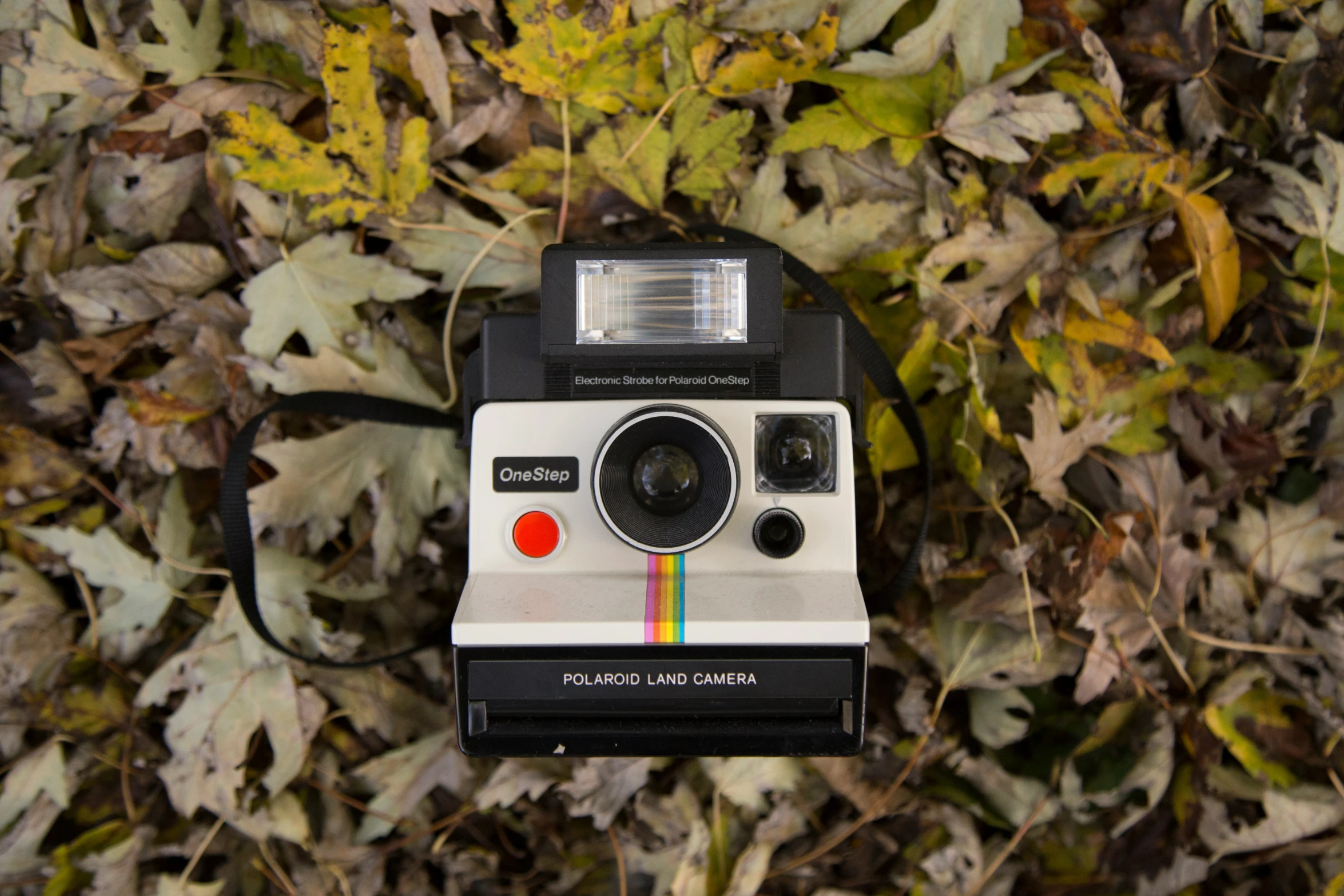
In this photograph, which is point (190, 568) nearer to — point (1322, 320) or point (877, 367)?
point (877, 367)

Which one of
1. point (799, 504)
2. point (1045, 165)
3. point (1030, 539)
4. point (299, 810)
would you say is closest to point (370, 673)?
point (299, 810)

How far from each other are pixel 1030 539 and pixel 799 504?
0.51m

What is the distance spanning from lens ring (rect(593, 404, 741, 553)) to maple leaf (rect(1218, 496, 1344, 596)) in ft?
3.35

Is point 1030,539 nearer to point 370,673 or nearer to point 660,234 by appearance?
point 660,234

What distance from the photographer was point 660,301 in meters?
1.16

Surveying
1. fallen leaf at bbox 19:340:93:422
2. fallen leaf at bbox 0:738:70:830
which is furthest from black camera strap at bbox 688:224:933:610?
fallen leaf at bbox 0:738:70:830

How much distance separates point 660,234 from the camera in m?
1.46

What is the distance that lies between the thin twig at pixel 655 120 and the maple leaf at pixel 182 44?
28.3 inches

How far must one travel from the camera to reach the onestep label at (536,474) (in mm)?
1176

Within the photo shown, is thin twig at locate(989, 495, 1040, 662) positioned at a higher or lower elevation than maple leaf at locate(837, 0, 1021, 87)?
lower

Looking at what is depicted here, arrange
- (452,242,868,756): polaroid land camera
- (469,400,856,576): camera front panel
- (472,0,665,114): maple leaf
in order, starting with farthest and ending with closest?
(472,0,665,114): maple leaf, (469,400,856,576): camera front panel, (452,242,868,756): polaroid land camera

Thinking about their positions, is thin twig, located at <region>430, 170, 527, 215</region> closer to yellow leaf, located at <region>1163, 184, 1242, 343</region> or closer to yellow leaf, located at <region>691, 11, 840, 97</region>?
yellow leaf, located at <region>691, 11, 840, 97</region>

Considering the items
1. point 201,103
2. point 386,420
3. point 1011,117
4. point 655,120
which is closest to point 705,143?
point 655,120

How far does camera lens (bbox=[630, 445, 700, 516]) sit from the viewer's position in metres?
1.18
